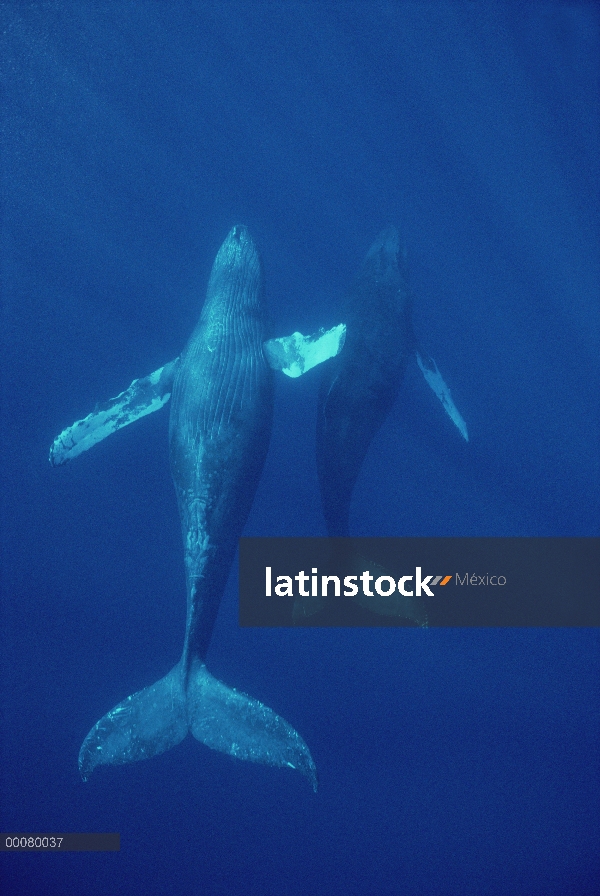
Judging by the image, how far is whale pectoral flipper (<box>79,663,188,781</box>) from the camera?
21.5ft

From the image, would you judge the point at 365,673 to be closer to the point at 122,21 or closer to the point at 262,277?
the point at 262,277

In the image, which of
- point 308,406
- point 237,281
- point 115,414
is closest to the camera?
point 115,414

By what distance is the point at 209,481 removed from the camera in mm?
7176

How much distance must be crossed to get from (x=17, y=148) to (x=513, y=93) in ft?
35.9

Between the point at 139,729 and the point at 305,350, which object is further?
the point at 305,350

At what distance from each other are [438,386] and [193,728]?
21.4 feet

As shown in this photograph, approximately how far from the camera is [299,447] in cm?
1067

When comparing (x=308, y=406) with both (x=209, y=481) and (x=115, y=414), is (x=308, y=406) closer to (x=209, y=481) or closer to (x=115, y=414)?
(x=115, y=414)

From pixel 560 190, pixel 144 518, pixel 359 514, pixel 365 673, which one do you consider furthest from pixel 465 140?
pixel 365 673
